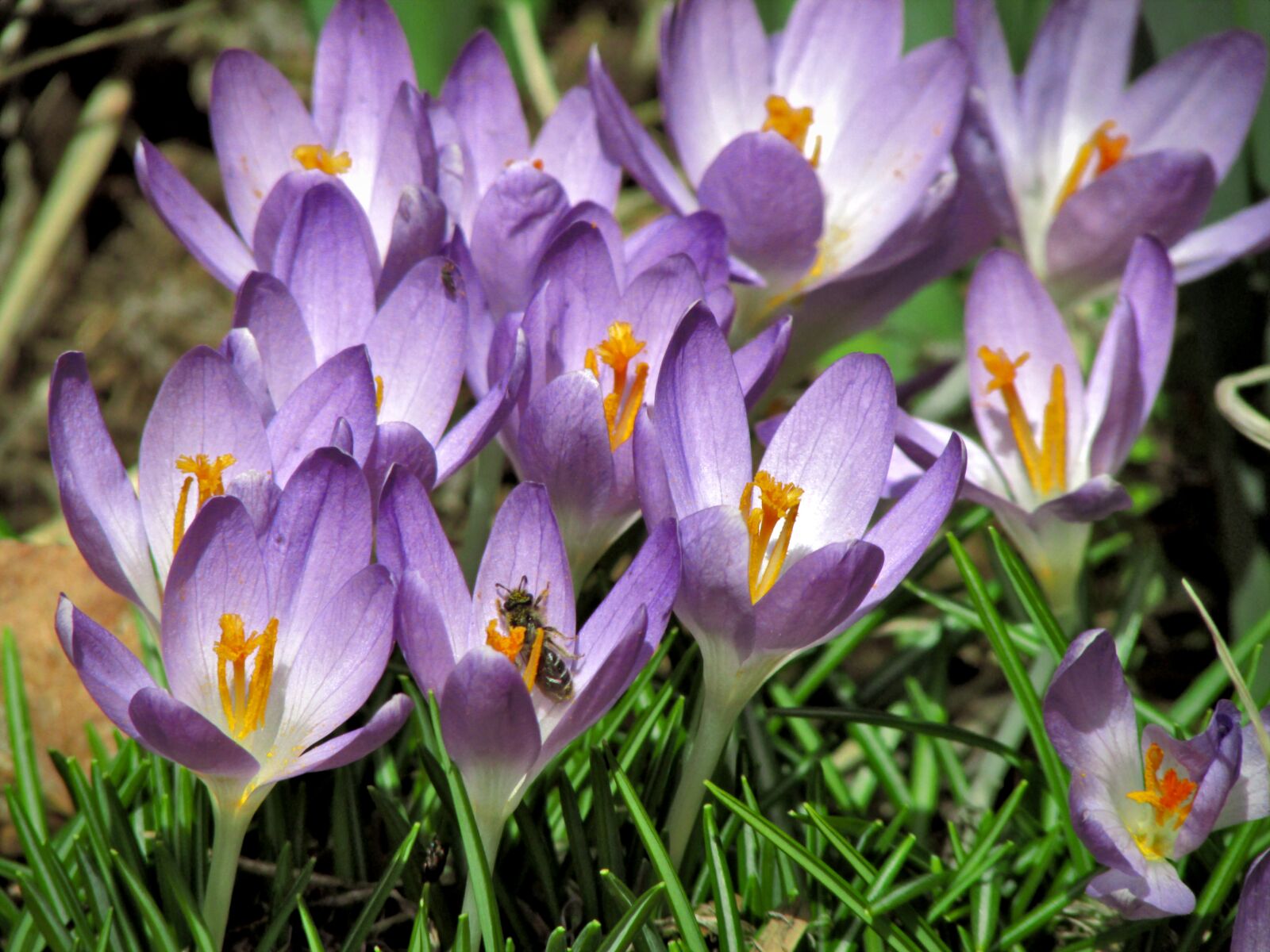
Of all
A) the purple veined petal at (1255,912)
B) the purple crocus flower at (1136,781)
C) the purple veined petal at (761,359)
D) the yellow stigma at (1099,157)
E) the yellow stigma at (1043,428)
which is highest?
the yellow stigma at (1099,157)

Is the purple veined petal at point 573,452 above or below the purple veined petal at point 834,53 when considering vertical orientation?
below

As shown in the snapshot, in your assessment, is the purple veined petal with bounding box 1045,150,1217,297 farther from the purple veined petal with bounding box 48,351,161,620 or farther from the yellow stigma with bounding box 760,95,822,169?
the purple veined petal with bounding box 48,351,161,620

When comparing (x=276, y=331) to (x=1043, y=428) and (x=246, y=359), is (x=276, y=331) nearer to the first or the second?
(x=246, y=359)

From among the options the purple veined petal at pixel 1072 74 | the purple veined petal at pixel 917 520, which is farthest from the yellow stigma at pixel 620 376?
the purple veined petal at pixel 1072 74

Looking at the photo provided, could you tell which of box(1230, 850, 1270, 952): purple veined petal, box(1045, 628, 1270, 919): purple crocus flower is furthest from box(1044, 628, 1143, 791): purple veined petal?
box(1230, 850, 1270, 952): purple veined petal

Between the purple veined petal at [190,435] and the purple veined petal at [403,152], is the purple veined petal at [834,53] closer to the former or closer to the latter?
the purple veined petal at [403,152]

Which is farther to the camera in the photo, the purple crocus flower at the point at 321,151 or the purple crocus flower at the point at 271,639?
the purple crocus flower at the point at 321,151

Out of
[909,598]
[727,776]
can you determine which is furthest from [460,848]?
[909,598]
